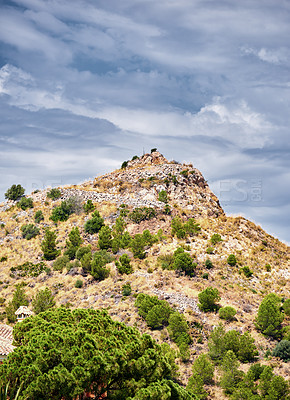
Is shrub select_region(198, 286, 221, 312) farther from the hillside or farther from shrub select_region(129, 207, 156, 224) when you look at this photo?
shrub select_region(129, 207, 156, 224)

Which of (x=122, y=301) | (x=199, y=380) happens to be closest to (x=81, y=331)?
(x=199, y=380)

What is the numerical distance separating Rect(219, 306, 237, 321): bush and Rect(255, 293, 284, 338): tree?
229cm

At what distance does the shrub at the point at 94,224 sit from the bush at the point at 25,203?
53.3 feet

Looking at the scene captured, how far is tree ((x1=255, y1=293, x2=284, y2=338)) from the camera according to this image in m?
28.1

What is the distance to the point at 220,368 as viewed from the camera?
961 inches

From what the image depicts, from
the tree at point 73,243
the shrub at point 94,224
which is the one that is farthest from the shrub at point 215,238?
the tree at point 73,243

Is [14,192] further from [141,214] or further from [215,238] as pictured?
[215,238]

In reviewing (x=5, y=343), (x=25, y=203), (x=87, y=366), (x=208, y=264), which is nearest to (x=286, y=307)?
(x=208, y=264)

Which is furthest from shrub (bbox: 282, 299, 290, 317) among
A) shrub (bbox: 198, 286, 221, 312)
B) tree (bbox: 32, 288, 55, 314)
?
tree (bbox: 32, 288, 55, 314)

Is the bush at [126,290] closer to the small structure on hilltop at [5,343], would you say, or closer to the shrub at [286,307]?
the small structure on hilltop at [5,343]

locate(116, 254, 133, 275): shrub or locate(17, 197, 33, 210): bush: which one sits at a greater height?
locate(17, 197, 33, 210): bush

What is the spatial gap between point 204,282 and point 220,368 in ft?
40.4

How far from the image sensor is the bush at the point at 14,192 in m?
64.2

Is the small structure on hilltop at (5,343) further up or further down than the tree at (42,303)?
further down
